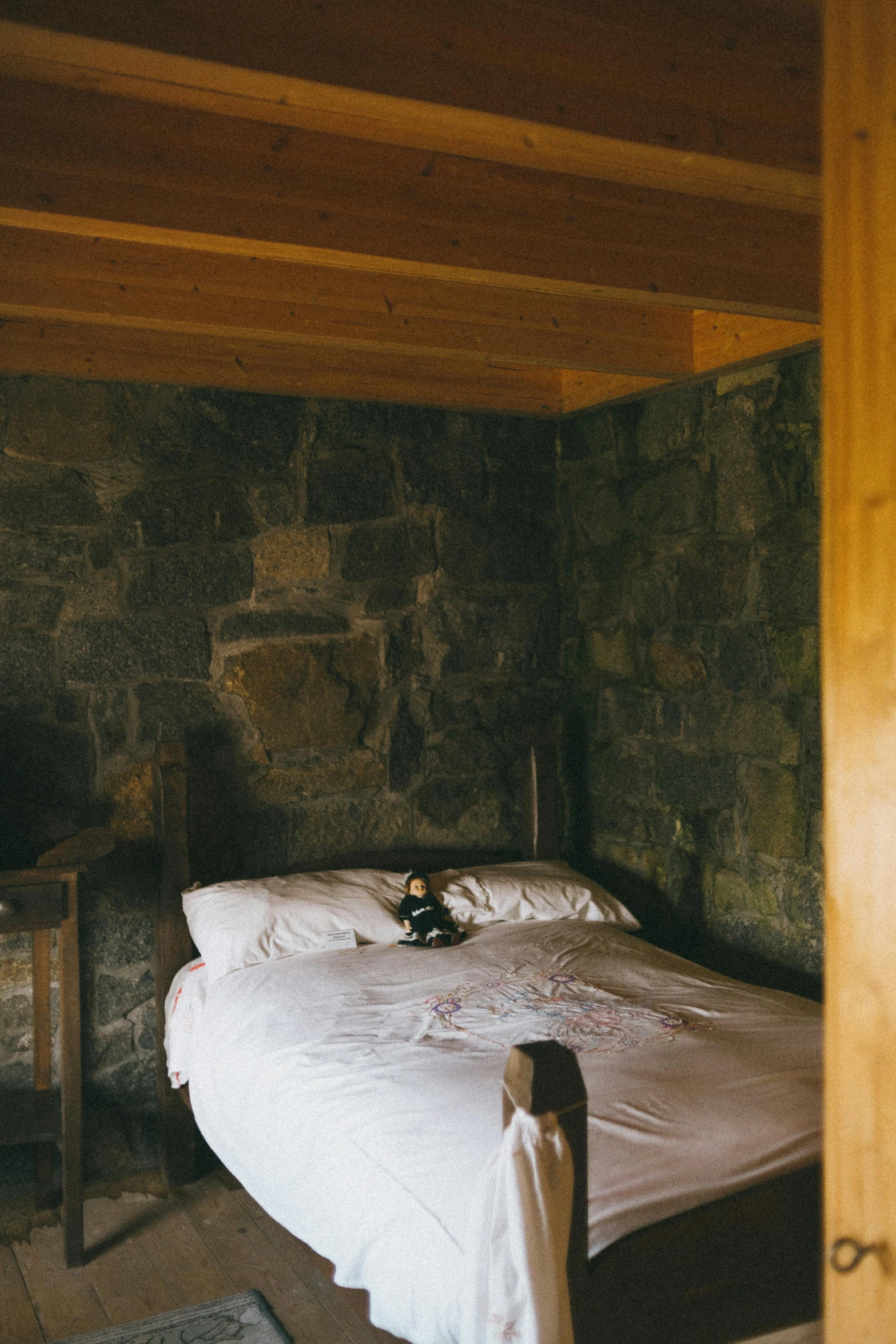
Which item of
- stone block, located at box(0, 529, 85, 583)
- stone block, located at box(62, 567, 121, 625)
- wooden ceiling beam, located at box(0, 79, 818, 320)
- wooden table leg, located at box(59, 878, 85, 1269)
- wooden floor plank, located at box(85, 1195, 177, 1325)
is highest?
wooden ceiling beam, located at box(0, 79, 818, 320)

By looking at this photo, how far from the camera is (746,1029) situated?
248cm

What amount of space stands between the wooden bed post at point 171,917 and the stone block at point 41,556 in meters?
0.59

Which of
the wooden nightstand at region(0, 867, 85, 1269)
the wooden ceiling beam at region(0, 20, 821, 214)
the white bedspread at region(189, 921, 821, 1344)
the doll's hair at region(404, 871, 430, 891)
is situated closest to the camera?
the wooden ceiling beam at region(0, 20, 821, 214)

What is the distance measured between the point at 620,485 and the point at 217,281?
1.59 m

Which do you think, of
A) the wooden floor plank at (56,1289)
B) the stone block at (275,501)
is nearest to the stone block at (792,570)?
the stone block at (275,501)

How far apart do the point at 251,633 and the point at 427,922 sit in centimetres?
107

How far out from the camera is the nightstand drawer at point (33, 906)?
9.04 ft

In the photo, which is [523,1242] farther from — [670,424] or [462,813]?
[670,424]

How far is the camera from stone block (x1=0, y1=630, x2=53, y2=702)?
324cm

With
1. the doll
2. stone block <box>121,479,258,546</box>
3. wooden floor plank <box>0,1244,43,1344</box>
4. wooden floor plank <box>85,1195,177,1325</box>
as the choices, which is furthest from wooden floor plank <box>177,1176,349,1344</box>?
stone block <box>121,479,258,546</box>

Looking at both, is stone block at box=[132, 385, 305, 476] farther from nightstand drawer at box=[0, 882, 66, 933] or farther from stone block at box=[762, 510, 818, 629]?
stone block at box=[762, 510, 818, 629]

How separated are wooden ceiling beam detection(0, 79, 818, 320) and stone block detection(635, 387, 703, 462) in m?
0.77

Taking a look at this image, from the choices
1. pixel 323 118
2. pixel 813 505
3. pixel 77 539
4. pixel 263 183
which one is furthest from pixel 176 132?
pixel 813 505

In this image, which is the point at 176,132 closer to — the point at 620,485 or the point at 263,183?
the point at 263,183
